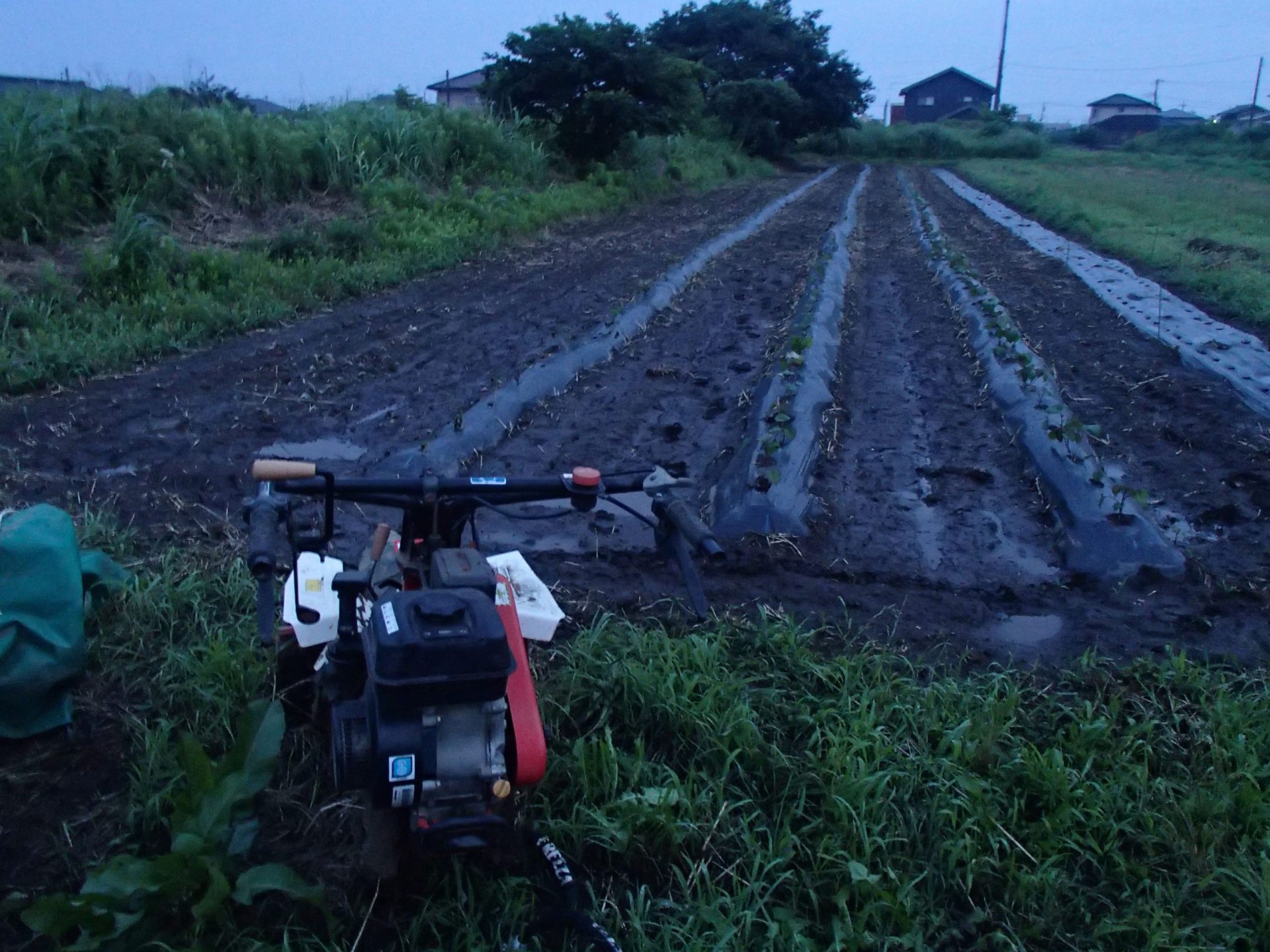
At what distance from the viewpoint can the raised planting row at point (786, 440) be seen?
4.49 m

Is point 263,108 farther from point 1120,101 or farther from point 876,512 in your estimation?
point 1120,101

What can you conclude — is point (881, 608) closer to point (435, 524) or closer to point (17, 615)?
point (435, 524)

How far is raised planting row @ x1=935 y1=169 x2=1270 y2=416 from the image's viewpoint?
22.8ft

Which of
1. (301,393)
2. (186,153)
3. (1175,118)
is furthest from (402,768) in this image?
(1175,118)

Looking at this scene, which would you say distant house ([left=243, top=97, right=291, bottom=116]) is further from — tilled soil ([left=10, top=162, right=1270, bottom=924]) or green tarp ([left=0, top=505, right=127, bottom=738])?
green tarp ([left=0, top=505, right=127, bottom=738])

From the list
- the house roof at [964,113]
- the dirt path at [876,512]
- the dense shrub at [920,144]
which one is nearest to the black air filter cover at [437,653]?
the dirt path at [876,512]

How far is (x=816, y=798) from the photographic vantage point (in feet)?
9.07

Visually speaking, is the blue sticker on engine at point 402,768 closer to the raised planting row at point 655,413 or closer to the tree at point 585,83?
the raised planting row at point 655,413

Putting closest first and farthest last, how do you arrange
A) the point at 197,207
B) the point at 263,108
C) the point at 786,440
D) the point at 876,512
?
the point at 876,512, the point at 786,440, the point at 197,207, the point at 263,108

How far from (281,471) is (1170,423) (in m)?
5.56

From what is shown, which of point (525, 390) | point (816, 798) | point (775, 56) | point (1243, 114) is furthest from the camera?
point (1243, 114)

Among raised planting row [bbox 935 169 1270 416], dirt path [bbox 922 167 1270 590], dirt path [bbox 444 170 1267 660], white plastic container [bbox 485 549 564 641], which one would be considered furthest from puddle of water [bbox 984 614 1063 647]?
raised planting row [bbox 935 169 1270 416]

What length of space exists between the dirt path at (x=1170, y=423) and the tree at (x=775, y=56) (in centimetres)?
2870

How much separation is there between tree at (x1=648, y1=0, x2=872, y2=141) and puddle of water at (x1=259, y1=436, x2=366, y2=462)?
109 feet
